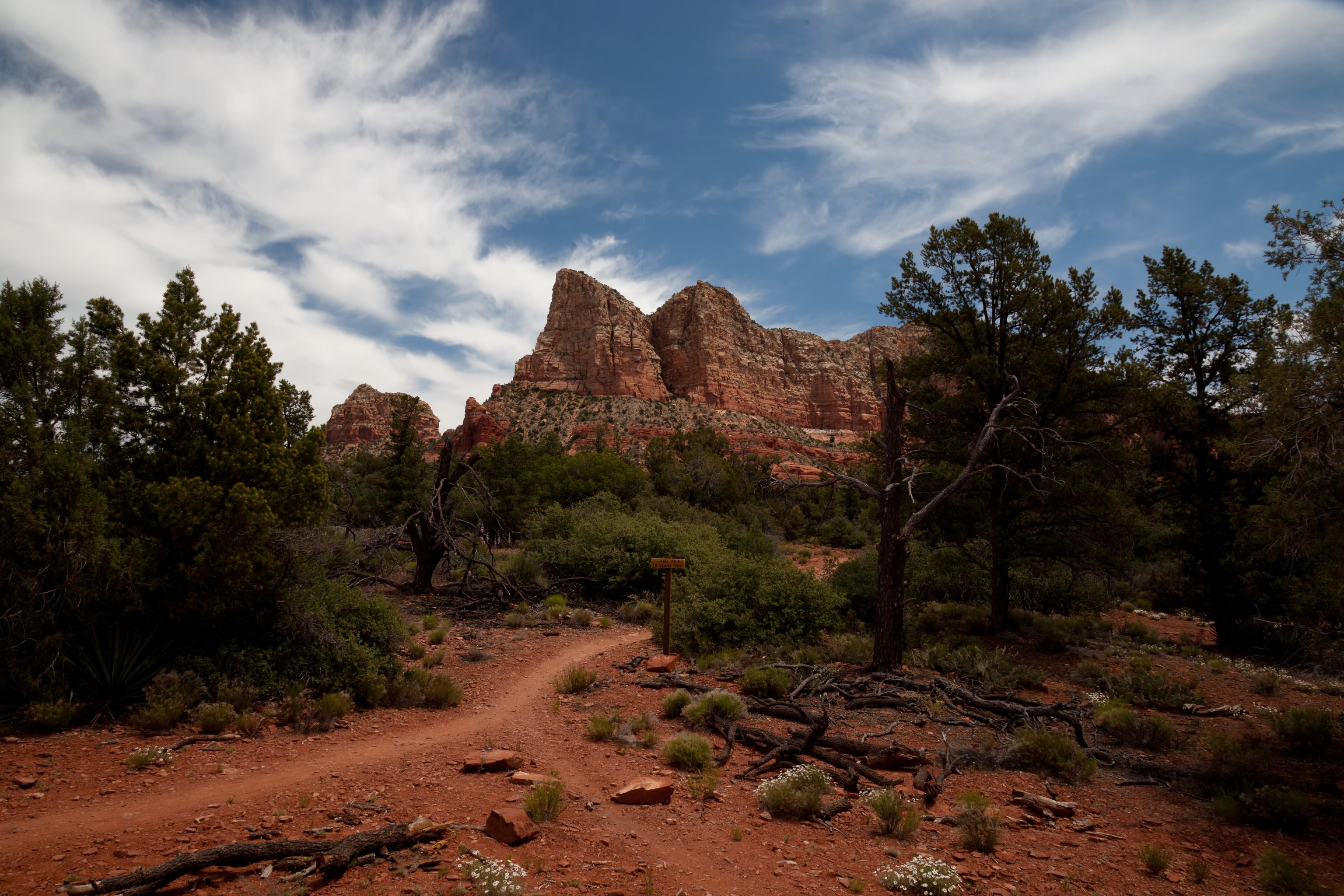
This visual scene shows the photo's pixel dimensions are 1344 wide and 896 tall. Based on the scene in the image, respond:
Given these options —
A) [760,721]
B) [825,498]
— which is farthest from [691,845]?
[825,498]

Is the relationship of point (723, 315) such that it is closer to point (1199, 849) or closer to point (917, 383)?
point (917, 383)

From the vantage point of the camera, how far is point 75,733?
6.48 metres

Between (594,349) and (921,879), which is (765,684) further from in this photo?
(594,349)

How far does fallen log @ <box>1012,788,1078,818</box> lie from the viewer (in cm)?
605

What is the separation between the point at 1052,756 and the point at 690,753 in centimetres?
404

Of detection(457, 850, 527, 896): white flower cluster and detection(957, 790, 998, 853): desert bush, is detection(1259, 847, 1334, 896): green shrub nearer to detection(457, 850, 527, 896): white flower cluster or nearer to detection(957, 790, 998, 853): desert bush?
detection(957, 790, 998, 853): desert bush

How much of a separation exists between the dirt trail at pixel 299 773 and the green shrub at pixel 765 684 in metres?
2.91

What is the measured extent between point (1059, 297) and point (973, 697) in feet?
30.4

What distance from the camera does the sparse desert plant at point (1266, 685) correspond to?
11.6 metres

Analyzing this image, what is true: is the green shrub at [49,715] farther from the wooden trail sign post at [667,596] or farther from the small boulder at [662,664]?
the wooden trail sign post at [667,596]

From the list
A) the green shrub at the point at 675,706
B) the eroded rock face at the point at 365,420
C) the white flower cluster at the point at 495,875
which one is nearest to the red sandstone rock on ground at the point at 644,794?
the white flower cluster at the point at 495,875

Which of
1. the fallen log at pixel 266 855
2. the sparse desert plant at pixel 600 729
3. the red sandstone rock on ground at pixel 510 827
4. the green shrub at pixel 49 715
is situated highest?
the green shrub at pixel 49 715

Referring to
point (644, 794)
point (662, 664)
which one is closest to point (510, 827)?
point (644, 794)

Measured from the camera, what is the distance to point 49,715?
6.37 m
